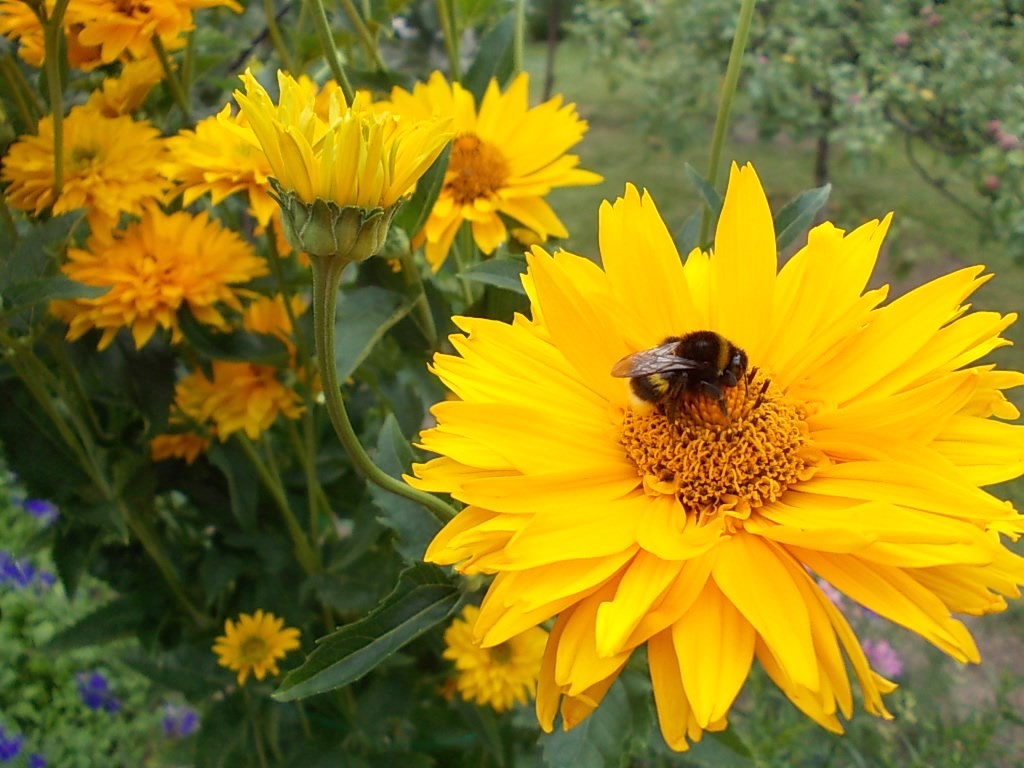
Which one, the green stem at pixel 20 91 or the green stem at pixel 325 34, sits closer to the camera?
the green stem at pixel 325 34

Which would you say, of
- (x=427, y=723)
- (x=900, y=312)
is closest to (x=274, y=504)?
(x=427, y=723)

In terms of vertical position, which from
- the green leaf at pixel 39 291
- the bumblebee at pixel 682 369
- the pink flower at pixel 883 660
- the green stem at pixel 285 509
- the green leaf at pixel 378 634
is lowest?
the pink flower at pixel 883 660

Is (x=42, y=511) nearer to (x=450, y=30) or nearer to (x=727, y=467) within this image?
(x=450, y=30)

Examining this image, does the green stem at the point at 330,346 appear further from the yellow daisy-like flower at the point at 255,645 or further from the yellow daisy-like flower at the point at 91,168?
the yellow daisy-like flower at the point at 255,645

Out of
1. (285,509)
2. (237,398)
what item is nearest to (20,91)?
(237,398)

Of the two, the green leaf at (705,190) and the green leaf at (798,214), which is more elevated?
the green leaf at (705,190)

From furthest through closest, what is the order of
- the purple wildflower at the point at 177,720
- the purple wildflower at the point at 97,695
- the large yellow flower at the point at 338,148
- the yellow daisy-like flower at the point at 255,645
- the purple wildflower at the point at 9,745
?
the purple wildflower at the point at 177,720 < the purple wildflower at the point at 97,695 < the purple wildflower at the point at 9,745 < the yellow daisy-like flower at the point at 255,645 < the large yellow flower at the point at 338,148

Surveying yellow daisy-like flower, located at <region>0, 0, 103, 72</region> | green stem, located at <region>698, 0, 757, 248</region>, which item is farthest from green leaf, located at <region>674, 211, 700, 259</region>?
yellow daisy-like flower, located at <region>0, 0, 103, 72</region>

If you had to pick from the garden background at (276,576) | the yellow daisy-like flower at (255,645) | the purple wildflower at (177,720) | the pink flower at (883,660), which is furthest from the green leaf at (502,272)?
the purple wildflower at (177,720)
